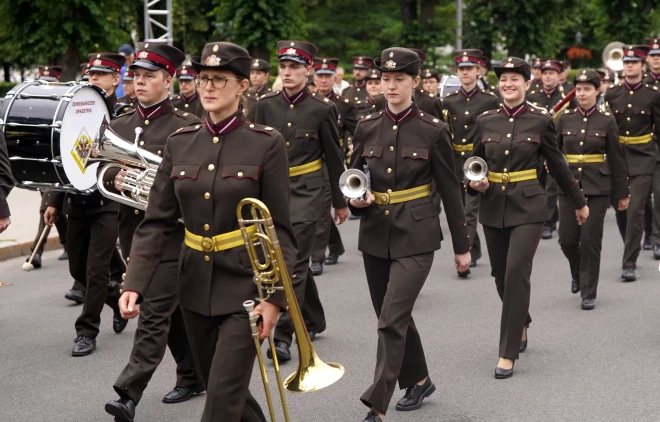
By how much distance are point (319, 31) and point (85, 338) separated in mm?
30707

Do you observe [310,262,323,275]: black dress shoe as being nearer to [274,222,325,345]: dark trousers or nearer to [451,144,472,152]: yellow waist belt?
[451,144,472,152]: yellow waist belt

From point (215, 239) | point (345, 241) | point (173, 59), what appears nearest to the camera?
point (215, 239)

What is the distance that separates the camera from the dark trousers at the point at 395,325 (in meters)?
6.30

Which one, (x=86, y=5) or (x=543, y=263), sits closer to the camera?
(x=543, y=263)

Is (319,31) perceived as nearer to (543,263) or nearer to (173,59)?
(543,263)

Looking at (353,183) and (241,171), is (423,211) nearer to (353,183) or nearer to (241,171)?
(353,183)

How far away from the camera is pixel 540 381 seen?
7414mm

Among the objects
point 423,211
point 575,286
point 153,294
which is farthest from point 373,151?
point 575,286

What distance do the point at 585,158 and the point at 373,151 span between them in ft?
14.1

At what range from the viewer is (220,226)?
4.99 metres

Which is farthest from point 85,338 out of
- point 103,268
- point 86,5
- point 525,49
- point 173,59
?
point 525,49

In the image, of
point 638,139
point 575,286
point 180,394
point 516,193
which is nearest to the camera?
point 180,394

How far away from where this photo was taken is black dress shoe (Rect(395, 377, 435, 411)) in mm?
6828

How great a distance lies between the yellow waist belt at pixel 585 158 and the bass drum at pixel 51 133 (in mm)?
4653
